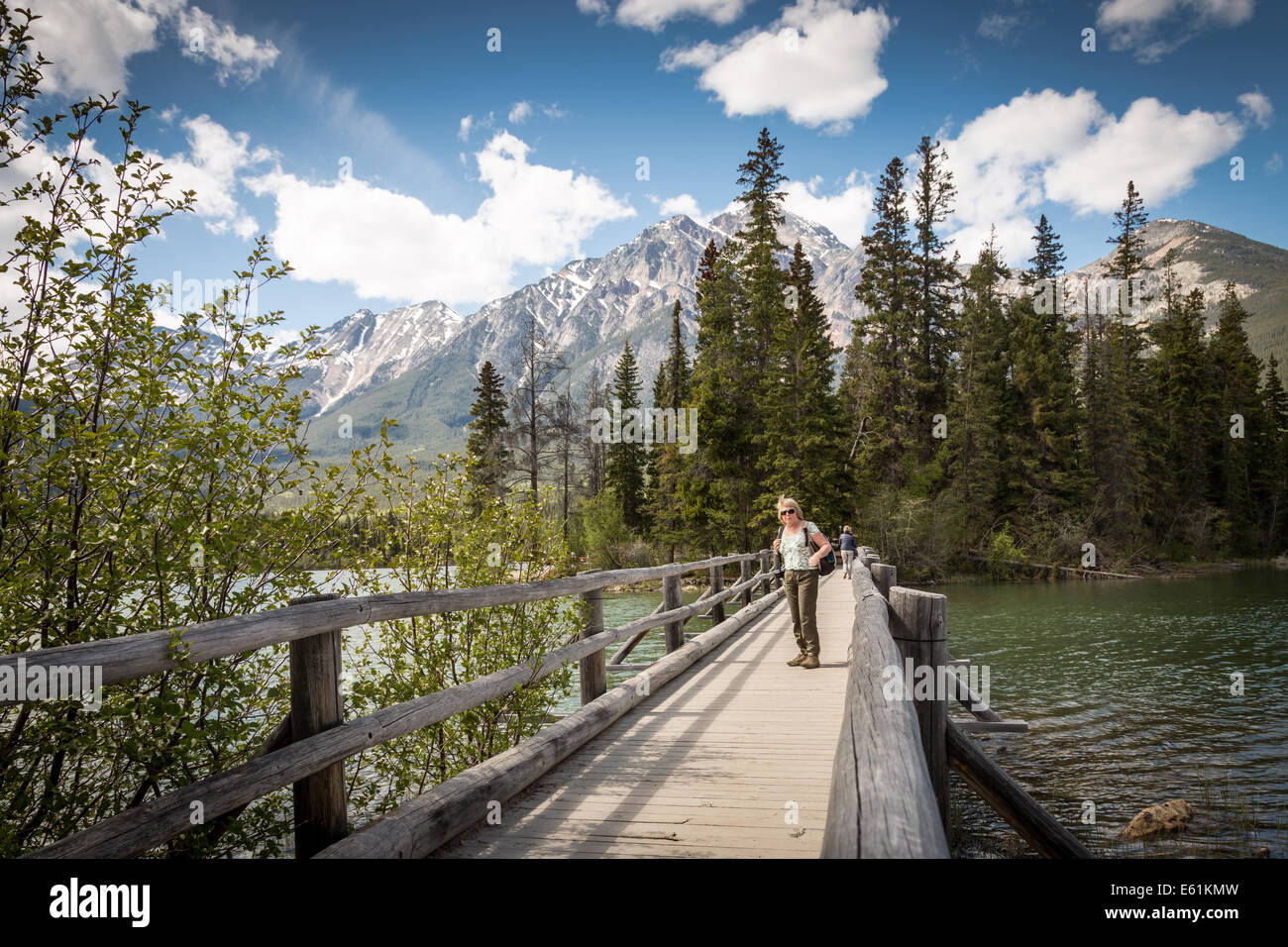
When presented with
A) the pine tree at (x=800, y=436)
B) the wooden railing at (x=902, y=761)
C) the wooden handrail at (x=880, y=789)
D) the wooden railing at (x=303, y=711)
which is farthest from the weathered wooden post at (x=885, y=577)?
the pine tree at (x=800, y=436)

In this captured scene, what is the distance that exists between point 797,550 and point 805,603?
619 mm

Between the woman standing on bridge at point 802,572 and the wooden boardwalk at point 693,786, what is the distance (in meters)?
0.88

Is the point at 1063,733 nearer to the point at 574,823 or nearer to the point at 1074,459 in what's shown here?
the point at 574,823

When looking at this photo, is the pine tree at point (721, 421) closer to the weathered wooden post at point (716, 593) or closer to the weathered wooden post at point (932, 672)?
the weathered wooden post at point (716, 593)

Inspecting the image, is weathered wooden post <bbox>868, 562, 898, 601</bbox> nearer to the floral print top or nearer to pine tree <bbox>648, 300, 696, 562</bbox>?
the floral print top

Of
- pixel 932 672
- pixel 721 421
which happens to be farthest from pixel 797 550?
pixel 721 421

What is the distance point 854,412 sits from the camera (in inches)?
1662

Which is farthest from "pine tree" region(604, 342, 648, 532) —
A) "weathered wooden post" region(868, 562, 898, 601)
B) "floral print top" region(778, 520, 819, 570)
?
"weathered wooden post" region(868, 562, 898, 601)

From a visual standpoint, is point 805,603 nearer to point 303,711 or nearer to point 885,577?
point 885,577

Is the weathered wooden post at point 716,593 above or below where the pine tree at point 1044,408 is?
below

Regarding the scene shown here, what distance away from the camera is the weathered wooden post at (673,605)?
815cm
